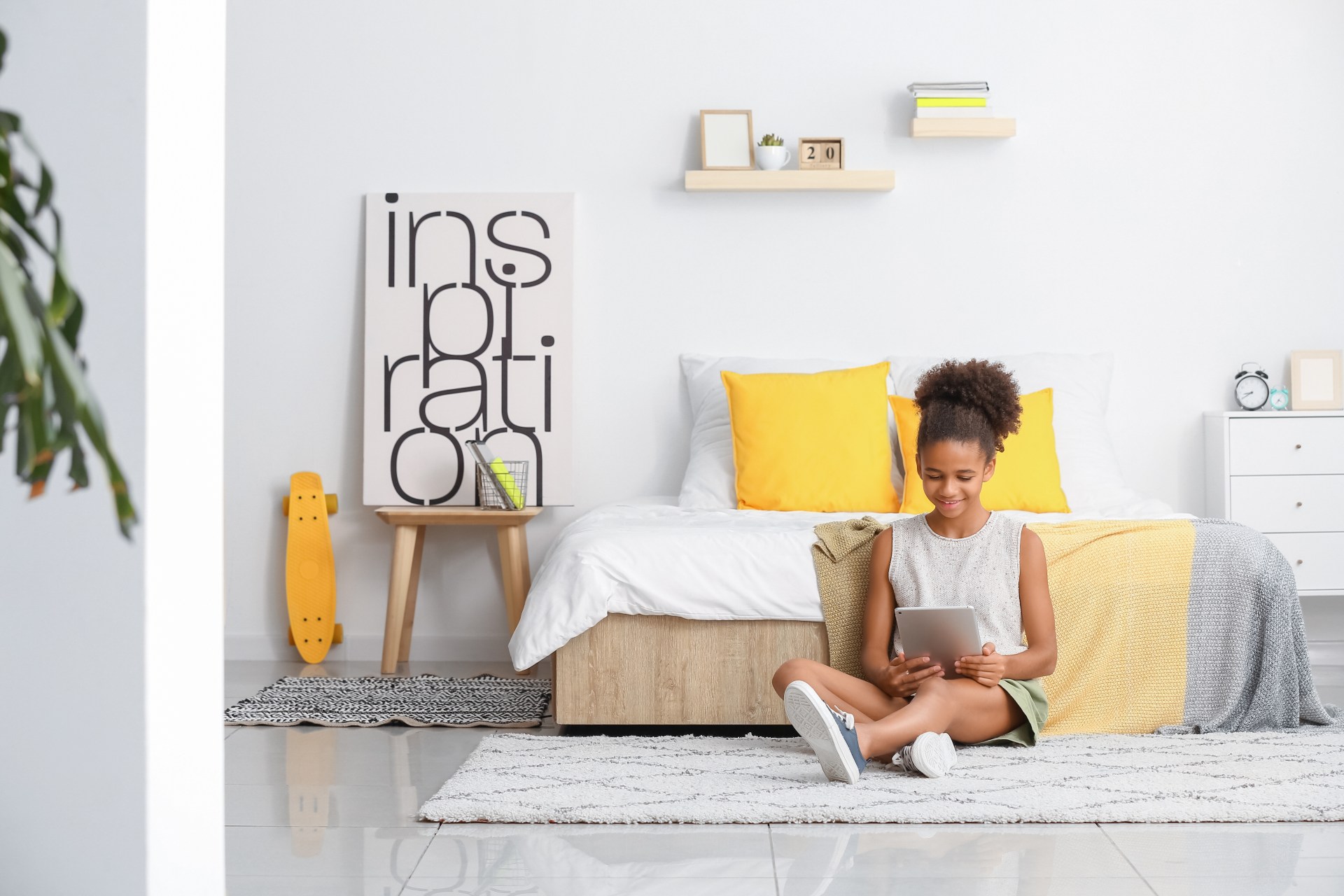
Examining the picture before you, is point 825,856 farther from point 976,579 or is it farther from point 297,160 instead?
point 297,160

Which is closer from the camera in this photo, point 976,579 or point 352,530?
point 976,579

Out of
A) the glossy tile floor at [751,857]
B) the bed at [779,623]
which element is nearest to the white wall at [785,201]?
the bed at [779,623]

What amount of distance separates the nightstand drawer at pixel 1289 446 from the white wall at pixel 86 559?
3.36 meters

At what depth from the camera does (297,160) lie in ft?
12.4

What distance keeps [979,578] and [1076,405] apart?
4.67 feet

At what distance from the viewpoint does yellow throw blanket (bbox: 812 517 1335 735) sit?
2.47 m

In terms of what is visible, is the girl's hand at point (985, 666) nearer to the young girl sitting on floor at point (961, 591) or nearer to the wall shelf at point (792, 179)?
the young girl sitting on floor at point (961, 591)

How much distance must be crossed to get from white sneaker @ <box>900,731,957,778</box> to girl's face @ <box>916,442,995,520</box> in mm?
446

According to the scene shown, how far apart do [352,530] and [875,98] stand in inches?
86.0

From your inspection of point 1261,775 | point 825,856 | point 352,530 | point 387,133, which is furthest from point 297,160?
point 1261,775

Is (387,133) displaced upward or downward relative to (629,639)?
upward

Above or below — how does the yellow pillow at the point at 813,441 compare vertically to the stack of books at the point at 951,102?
below

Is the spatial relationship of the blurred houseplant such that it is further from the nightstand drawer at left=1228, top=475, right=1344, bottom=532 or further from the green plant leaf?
the nightstand drawer at left=1228, top=475, right=1344, bottom=532

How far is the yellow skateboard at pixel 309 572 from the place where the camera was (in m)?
3.67
